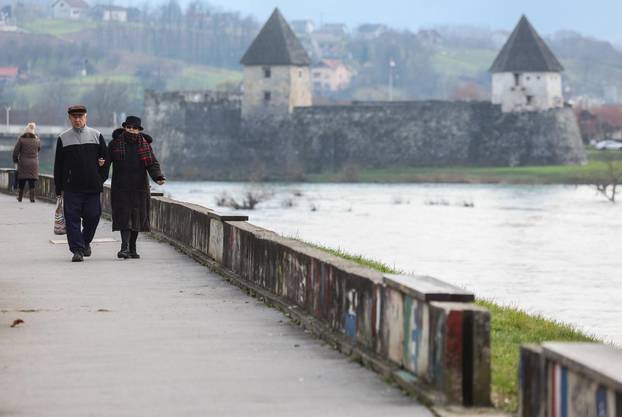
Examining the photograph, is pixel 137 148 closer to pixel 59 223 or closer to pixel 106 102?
pixel 59 223

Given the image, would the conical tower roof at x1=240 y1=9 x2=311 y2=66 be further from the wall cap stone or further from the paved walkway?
the wall cap stone

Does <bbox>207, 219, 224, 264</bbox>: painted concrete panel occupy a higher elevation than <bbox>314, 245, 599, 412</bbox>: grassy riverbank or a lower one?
higher

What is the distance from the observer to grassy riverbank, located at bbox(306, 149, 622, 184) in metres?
104

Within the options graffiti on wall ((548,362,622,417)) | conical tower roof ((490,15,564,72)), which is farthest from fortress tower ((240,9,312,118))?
graffiti on wall ((548,362,622,417))

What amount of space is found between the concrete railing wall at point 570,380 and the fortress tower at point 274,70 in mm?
109971

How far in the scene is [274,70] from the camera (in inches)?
4636

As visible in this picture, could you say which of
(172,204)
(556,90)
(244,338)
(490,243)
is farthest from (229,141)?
(244,338)

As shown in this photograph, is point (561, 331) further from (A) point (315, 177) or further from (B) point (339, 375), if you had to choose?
(A) point (315, 177)

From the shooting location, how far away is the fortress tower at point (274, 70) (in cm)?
11775

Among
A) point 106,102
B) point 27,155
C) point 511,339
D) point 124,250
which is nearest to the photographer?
point 511,339

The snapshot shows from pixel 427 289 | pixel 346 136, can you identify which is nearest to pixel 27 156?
pixel 427 289

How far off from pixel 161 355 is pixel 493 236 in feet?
134

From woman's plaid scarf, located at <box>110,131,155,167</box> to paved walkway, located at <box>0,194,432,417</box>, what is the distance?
1.67 metres

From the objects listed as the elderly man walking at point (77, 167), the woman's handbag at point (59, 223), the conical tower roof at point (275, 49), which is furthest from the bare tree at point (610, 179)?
the elderly man walking at point (77, 167)
